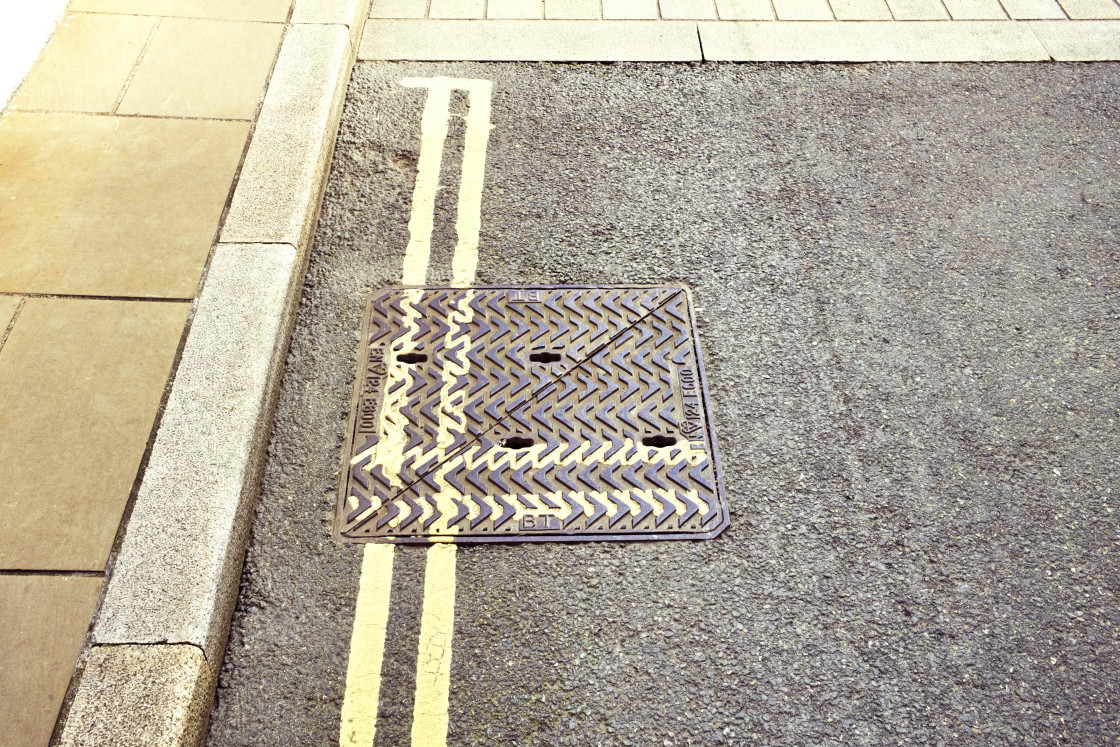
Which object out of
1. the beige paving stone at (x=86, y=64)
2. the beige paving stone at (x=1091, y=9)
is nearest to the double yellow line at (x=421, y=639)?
the beige paving stone at (x=86, y=64)

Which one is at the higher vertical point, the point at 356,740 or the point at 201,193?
the point at 201,193

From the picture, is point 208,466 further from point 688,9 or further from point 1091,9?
point 1091,9

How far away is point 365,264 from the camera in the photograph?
3.84 metres

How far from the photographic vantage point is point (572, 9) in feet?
17.4

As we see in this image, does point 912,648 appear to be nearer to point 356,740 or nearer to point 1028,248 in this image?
point 356,740

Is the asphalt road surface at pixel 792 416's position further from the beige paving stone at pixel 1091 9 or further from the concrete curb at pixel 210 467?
the beige paving stone at pixel 1091 9

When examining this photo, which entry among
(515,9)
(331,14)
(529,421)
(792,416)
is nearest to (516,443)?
(529,421)

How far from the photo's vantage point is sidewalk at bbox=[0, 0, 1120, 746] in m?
2.81

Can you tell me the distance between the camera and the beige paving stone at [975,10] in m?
5.31

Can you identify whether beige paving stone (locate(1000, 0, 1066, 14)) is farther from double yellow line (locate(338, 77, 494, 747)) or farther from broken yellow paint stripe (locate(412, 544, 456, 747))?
broken yellow paint stripe (locate(412, 544, 456, 747))

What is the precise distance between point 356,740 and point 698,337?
2148 mm

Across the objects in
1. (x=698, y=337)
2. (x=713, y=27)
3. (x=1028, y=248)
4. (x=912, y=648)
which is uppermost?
(x=713, y=27)

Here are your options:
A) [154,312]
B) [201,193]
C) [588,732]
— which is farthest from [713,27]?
[588,732]

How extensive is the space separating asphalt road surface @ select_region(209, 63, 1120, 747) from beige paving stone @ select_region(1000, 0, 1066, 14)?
64cm
